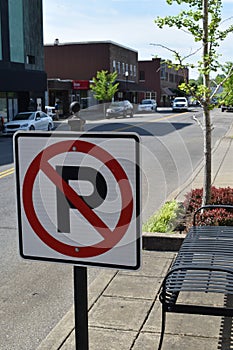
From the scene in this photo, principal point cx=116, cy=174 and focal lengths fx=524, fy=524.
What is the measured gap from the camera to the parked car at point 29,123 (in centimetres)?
Answer: 2783

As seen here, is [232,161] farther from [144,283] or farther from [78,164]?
[78,164]

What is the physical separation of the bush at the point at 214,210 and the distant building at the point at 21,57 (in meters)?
27.4

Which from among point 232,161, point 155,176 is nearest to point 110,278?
point 155,176

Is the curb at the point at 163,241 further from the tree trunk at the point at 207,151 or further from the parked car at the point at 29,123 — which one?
the parked car at the point at 29,123

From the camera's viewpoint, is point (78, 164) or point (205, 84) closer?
point (78, 164)

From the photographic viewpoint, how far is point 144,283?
5.27m

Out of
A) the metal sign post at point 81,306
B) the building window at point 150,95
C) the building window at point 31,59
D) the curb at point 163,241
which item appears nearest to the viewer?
the metal sign post at point 81,306

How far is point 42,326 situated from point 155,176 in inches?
360

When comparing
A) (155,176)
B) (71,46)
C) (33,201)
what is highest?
(71,46)

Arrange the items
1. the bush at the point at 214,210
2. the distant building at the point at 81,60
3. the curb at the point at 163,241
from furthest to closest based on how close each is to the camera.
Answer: the distant building at the point at 81,60, the bush at the point at 214,210, the curb at the point at 163,241

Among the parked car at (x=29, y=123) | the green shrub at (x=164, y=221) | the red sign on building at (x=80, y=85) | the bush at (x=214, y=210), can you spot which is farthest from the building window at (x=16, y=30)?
the green shrub at (x=164, y=221)

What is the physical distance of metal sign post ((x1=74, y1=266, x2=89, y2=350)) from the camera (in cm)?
228

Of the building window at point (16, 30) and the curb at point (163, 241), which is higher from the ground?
the building window at point (16, 30)

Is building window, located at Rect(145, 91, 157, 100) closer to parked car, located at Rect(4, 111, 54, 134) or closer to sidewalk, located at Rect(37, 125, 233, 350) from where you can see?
parked car, located at Rect(4, 111, 54, 134)
